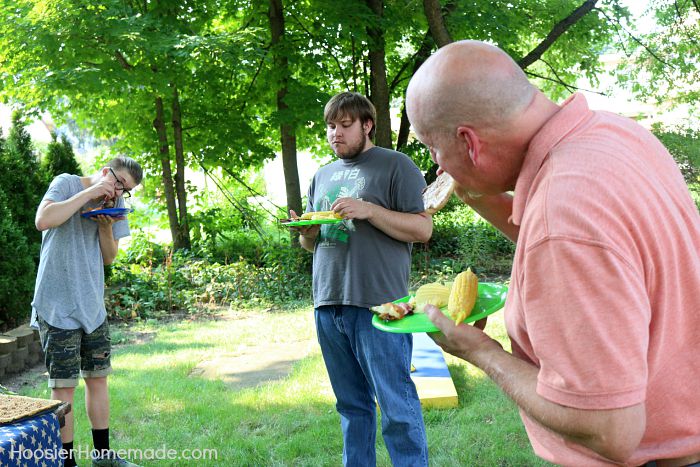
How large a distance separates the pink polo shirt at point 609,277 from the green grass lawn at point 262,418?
2.65 metres

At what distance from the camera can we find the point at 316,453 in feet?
13.2

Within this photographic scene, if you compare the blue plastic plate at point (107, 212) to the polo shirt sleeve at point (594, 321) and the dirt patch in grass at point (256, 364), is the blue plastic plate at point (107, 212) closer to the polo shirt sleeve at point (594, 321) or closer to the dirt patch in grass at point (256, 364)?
the dirt patch in grass at point (256, 364)

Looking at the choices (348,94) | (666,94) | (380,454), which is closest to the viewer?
(348,94)

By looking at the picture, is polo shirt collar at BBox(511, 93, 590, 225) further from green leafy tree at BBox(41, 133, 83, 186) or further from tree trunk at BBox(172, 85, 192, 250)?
tree trunk at BBox(172, 85, 192, 250)

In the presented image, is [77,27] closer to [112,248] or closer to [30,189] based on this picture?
Answer: [30,189]

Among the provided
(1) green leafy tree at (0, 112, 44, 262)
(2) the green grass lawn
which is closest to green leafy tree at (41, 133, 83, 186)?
(1) green leafy tree at (0, 112, 44, 262)

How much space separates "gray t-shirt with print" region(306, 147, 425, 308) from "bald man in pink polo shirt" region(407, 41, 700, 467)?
1.67 meters

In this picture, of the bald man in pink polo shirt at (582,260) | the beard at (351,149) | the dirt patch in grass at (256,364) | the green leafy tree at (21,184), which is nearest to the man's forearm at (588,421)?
the bald man in pink polo shirt at (582,260)

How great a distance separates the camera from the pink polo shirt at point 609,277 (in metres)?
1.12

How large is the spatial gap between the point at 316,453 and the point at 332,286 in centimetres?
135

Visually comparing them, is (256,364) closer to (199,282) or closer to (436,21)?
(199,282)

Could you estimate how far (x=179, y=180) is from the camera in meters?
11.2

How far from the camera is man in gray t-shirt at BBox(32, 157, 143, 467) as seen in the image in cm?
365

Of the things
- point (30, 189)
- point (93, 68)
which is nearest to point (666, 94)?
point (93, 68)
